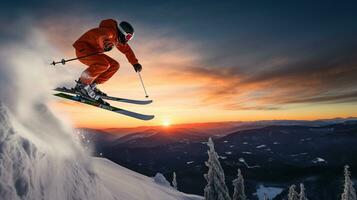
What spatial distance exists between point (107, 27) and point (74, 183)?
4.18 meters

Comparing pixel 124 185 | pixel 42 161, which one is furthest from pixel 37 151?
pixel 124 185

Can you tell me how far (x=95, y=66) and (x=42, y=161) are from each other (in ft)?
9.89

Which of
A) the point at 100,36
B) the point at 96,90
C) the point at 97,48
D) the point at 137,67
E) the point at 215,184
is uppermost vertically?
the point at 100,36

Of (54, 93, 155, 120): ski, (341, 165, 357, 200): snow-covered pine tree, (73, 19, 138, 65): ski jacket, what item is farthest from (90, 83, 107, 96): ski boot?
(341, 165, 357, 200): snow-covered pine tree

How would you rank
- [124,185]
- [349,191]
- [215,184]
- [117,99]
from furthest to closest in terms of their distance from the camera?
1. [349,191]
2. [215,184]
3. [124,185]
4. [117,99]

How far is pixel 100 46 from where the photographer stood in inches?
355

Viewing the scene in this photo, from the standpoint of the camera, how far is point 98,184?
A: 1076 cm

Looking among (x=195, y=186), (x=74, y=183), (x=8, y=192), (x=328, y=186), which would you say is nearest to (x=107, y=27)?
(x=74, y=183)

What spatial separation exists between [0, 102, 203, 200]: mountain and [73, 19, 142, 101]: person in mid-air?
1.64 m

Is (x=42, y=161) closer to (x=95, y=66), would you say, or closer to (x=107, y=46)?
(x=95, y=66)

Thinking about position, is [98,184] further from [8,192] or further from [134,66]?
[8,192]

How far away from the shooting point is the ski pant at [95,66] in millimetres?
9094

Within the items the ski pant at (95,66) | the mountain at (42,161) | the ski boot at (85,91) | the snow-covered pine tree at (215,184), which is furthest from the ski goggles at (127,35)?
the snow-covered pine tree at (215,184)

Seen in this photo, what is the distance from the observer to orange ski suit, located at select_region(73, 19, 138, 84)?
8891 mm
